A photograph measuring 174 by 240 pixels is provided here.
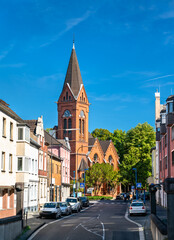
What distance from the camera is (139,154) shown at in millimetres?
89438

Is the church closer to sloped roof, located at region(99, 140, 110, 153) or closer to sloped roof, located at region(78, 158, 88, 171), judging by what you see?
sloped roof, located at region(78, 158, 88, 171)

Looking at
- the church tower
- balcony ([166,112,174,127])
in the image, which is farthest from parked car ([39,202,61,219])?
the church tower

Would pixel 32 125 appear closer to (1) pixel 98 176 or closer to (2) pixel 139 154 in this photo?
(2) pixel 139 154

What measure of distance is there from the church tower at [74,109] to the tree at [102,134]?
15651 mm

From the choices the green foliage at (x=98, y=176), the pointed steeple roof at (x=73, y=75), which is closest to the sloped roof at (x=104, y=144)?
the green foliage at (x=98, y=176)

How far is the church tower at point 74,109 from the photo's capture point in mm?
97688

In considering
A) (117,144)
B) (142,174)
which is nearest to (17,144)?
(142,174)

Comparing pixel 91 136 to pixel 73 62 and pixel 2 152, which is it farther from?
pixel 2 152

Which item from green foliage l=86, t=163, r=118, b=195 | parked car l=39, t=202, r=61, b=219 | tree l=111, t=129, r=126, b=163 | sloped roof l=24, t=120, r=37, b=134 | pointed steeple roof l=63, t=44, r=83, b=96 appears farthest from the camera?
tree l=111, t=129, r=126, b=163

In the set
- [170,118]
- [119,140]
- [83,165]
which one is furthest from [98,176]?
[170,118]

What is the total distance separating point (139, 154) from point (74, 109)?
19.8 meters

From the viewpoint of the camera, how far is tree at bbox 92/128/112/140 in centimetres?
11514

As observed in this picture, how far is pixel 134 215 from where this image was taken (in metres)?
39.0

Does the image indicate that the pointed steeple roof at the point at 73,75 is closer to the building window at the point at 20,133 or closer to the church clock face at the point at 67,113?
the church clock face at the point at 67,113
